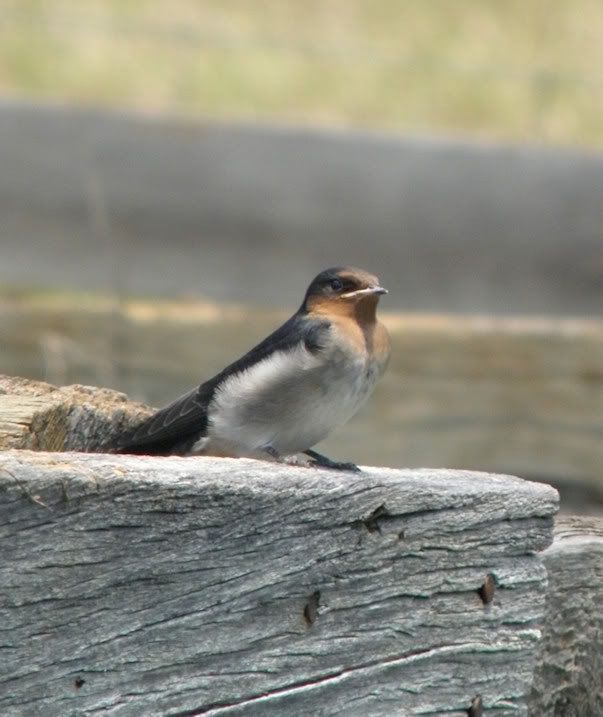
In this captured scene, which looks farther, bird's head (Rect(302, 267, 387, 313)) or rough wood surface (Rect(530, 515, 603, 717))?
bird's head (Rect(302, 267, 387, 313))

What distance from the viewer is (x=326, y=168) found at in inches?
251

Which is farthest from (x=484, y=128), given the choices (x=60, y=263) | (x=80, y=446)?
(x=80, y=446)

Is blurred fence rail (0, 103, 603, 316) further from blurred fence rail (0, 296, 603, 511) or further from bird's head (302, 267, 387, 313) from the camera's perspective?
bird's head (302, 267, 387, 313)

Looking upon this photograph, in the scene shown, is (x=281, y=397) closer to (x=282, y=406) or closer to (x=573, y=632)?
(x=282, y=406)

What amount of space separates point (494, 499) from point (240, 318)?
3141 millimetres

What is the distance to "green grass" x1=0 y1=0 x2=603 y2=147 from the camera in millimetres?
7555

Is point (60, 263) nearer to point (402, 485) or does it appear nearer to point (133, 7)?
point (133, 7)

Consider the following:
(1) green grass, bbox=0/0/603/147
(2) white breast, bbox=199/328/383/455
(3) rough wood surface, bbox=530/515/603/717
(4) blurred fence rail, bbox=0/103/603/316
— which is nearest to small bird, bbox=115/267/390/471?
(2) white breast, bbox=199/328/383/455

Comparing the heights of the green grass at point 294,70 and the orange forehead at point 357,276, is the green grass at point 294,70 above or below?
above

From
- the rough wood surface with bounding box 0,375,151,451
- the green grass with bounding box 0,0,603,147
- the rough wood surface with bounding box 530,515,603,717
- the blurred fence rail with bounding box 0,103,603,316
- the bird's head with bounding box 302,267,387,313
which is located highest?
the green grass with bounding box 0,0,603,147

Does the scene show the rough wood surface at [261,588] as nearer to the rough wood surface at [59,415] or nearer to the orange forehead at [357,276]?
the rough wood surface at [59,415]

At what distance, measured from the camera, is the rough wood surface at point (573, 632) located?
12.5 feet

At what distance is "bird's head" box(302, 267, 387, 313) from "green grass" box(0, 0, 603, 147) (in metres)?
2.21

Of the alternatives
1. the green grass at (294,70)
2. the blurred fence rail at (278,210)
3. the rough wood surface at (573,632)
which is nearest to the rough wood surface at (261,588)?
the rough wood surface at (573,632)
